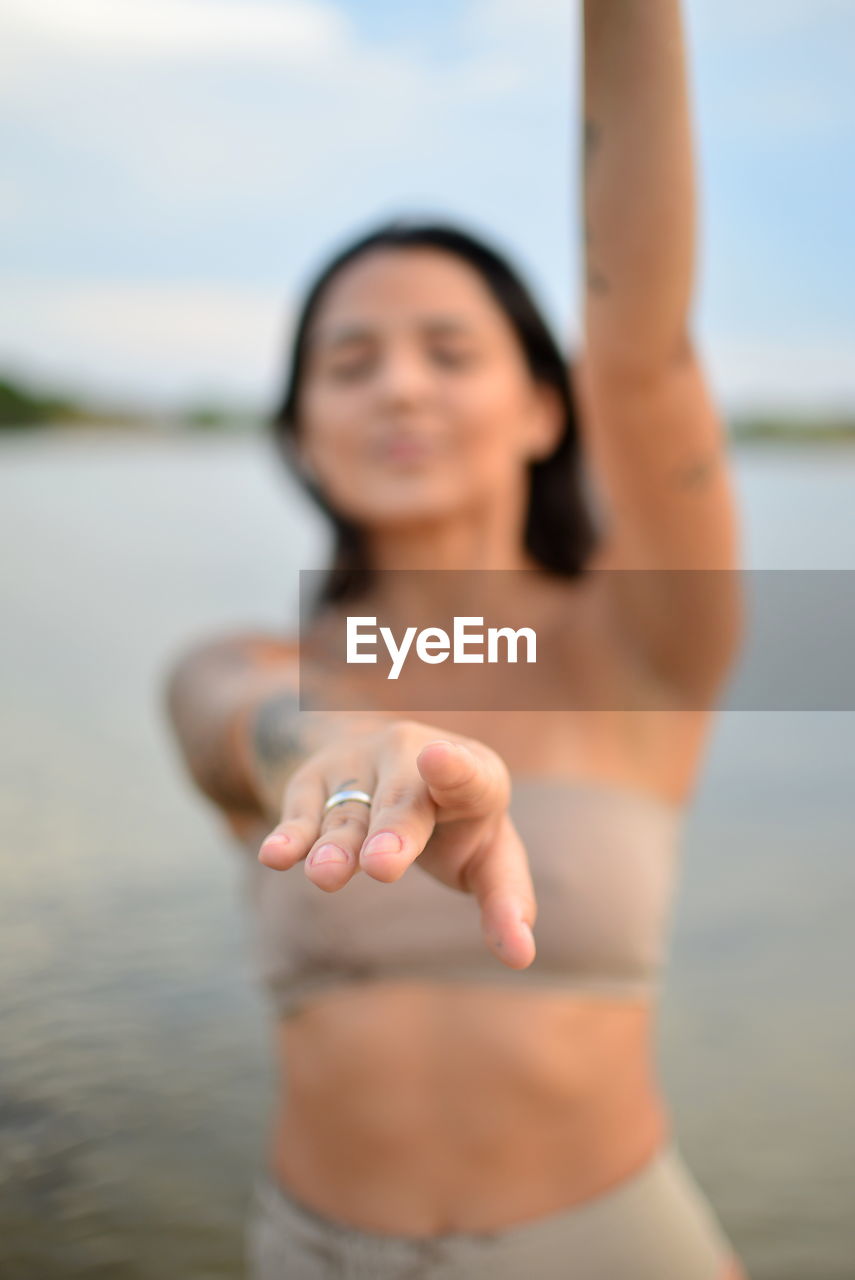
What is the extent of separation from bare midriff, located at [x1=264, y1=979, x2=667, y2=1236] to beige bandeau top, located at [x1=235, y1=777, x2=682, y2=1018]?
Answer: 0.02 meters

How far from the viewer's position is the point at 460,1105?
3.15 feet

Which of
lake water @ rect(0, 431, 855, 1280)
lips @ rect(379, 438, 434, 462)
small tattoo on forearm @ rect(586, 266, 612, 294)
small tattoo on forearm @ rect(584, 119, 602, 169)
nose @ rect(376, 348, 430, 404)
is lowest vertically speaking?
lake water @ rect(0, 431, 855, 1280)

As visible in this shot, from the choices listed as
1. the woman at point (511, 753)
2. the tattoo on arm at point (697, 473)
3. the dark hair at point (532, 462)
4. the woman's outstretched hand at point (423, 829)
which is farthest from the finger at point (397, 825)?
the dark hair at point (532, 462)

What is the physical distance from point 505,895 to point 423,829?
1.9 inches

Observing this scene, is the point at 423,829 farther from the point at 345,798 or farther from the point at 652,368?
the point at 652,368

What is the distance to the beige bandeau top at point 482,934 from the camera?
3.15 ft

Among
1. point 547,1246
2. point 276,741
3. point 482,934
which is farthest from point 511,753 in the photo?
point 547,1246

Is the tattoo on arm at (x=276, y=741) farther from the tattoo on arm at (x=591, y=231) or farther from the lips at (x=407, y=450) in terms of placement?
the tattoo on arm at (x=591, y=231)

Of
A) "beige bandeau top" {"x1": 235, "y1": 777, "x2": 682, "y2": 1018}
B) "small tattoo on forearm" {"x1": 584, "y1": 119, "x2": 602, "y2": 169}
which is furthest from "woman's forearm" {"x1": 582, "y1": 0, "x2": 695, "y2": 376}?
"beige bandeau top" {"x1": 235, "y1": 777, "x2": 682, "y2": 1018}

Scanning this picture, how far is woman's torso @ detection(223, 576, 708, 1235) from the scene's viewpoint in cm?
95

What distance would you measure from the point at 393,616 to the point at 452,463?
0.56 ft

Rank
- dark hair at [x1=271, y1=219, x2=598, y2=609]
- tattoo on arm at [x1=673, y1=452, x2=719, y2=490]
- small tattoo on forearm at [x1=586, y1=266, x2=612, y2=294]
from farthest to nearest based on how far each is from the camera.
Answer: dark hair at [x1=271, y1=219, x2=598, y2=609], tattoo on arm at [x1=673, y1=452, x2=719, y2=490], small tattoo on forearm at [x1=586, y1=266, x2=612, y2=294]

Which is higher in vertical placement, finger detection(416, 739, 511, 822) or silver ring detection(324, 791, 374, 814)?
finger detection(416, 739, 511, 822)

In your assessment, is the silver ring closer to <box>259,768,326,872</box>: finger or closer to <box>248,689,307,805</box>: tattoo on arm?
<box>259,768,326,872</box>: finger
